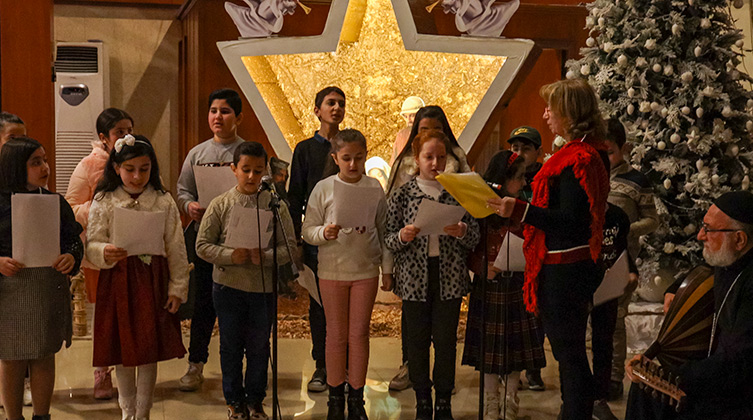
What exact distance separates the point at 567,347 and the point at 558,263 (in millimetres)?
300

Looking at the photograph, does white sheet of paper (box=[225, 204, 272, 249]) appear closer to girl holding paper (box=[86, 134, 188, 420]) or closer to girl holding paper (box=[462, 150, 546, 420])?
girl holding paper (box=[86, 134, 188, 420])

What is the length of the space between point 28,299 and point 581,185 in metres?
2.19

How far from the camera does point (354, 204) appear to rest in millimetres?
3475

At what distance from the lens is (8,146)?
3.29 m

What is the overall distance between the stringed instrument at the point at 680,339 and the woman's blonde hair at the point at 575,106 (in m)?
0.64

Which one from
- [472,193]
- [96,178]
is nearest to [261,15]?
[96,178]

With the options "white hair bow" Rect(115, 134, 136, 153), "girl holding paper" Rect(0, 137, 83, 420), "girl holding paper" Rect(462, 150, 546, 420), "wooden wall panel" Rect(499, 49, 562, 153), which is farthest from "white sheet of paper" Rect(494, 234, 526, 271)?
"wooden wall panel" Rect(499, 49, 562, 153)

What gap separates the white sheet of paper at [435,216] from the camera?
340cm

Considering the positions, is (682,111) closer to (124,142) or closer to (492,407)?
(492,407)

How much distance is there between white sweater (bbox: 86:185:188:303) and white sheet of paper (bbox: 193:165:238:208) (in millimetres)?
376

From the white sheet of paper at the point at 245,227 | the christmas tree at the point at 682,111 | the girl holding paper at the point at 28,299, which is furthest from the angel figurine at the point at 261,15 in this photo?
the girl holding paper at the point at 28,299

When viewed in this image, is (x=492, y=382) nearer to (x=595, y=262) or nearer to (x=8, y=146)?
(x=595, y=262)

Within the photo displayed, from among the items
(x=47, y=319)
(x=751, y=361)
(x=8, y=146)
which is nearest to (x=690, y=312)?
(x=751, y=361)

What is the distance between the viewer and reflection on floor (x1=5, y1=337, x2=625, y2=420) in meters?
3.88
